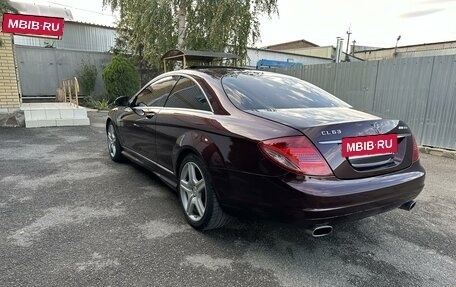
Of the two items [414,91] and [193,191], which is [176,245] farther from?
[414,91]

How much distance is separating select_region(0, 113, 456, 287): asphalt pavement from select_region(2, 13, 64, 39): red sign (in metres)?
5.43

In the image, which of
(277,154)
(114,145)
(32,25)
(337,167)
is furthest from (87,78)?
(337,167)

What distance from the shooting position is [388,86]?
22.9 feet

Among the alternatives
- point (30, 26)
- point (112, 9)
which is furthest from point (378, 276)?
point (112, 9)

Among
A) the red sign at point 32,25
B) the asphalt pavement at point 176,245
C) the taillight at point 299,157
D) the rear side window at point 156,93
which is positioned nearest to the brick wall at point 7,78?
the red sign at point 32,25

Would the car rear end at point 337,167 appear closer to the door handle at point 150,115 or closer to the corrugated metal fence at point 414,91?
the door handle at point 150,115

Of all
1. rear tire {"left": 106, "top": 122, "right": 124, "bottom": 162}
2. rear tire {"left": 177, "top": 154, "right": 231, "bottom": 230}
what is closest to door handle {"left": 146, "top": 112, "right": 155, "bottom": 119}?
rear tire {"left": 177, "top": 154, "right": 231, "bottom": 230}

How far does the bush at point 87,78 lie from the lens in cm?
1341

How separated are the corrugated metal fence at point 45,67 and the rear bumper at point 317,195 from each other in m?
13.1

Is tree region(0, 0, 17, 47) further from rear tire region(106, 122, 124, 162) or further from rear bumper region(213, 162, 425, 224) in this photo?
rear bumper region(213, 162, 425, 224)

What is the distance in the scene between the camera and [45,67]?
1290 cm

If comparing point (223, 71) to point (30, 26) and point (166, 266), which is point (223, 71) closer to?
point (166, 266)

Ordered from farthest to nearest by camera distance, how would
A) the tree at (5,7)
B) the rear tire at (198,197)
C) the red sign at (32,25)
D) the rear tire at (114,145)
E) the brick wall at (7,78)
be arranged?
the brick wall at (7,78) → the red sign at (32,25) → the tree at (5,7) → the rear tire at (114,145) → the rear tire at (198,197)

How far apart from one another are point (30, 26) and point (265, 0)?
7541mm
